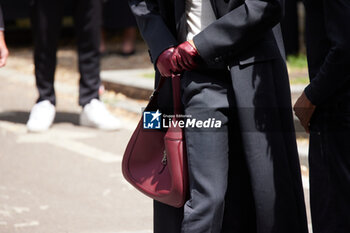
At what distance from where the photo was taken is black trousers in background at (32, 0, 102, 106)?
22.6ft

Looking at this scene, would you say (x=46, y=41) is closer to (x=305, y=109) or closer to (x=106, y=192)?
(x=106, y=192)

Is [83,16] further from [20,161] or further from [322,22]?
[322,22]

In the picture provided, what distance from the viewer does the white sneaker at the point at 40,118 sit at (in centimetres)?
689

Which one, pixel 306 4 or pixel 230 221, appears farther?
pixel 230 221

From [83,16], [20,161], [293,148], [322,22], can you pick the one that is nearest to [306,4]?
[322,22]

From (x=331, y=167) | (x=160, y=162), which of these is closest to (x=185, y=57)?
(x=160, y=162)

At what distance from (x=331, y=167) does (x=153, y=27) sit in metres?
0.90

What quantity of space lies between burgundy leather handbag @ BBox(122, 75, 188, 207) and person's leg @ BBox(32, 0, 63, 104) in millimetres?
3872

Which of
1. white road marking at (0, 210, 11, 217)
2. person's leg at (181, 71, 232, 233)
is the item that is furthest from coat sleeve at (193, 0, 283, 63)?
white road marking at (0, 210, 11, 217)

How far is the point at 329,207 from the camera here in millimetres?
3041

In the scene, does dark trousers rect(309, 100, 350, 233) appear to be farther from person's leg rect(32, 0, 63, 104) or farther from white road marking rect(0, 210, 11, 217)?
person's leg rect(32, 0, 63, 104)

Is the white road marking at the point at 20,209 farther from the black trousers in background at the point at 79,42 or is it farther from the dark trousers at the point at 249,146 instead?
the black trousers in background at the point at 79,42

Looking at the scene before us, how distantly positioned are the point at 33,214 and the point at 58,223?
0.25 meters

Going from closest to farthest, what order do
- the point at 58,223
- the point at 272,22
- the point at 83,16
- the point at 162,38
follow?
the point at 272,22 < the point at 162,38 < the point at 58,223 < the point at 83,16
